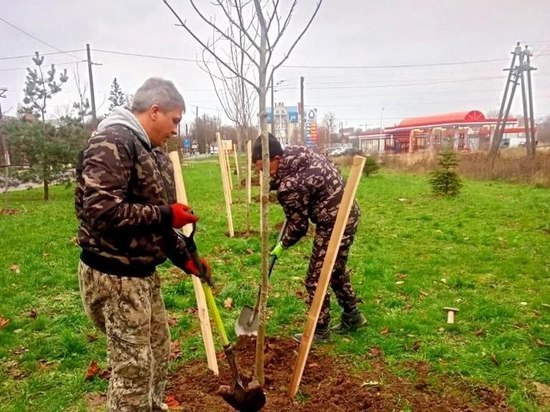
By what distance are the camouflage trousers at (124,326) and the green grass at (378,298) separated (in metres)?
1.07

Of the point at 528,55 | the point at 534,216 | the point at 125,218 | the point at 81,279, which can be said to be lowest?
the point at 534,216

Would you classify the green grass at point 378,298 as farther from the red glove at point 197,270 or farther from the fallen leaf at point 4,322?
the red glove at point 197,270

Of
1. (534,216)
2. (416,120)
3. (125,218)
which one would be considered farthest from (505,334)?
(416,120)

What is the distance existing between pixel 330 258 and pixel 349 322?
1.44 m

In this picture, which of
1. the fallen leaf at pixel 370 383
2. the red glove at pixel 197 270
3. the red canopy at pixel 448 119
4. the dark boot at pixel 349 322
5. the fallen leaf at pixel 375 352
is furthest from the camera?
the red canopy at pixel 448 119

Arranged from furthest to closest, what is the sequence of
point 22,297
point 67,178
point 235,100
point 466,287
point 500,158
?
1. point 500,158
2. point 67,178
3. point 235,100
4. point 466,287
5. point 22,297

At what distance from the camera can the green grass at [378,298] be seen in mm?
3541

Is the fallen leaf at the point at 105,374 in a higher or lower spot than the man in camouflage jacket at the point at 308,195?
lower

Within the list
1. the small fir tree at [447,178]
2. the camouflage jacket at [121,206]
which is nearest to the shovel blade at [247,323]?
the camouflage jacket at [121,206]

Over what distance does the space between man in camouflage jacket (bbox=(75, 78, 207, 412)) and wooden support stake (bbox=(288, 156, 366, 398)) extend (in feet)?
3.50

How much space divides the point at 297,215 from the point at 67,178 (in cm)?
1414

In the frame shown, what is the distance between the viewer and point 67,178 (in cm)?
1561

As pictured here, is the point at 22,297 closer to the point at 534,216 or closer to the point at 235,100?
the point at 235,100

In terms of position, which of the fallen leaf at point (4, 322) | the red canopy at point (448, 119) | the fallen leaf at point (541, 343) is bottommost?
the fallen leaf at point (541, 343)
